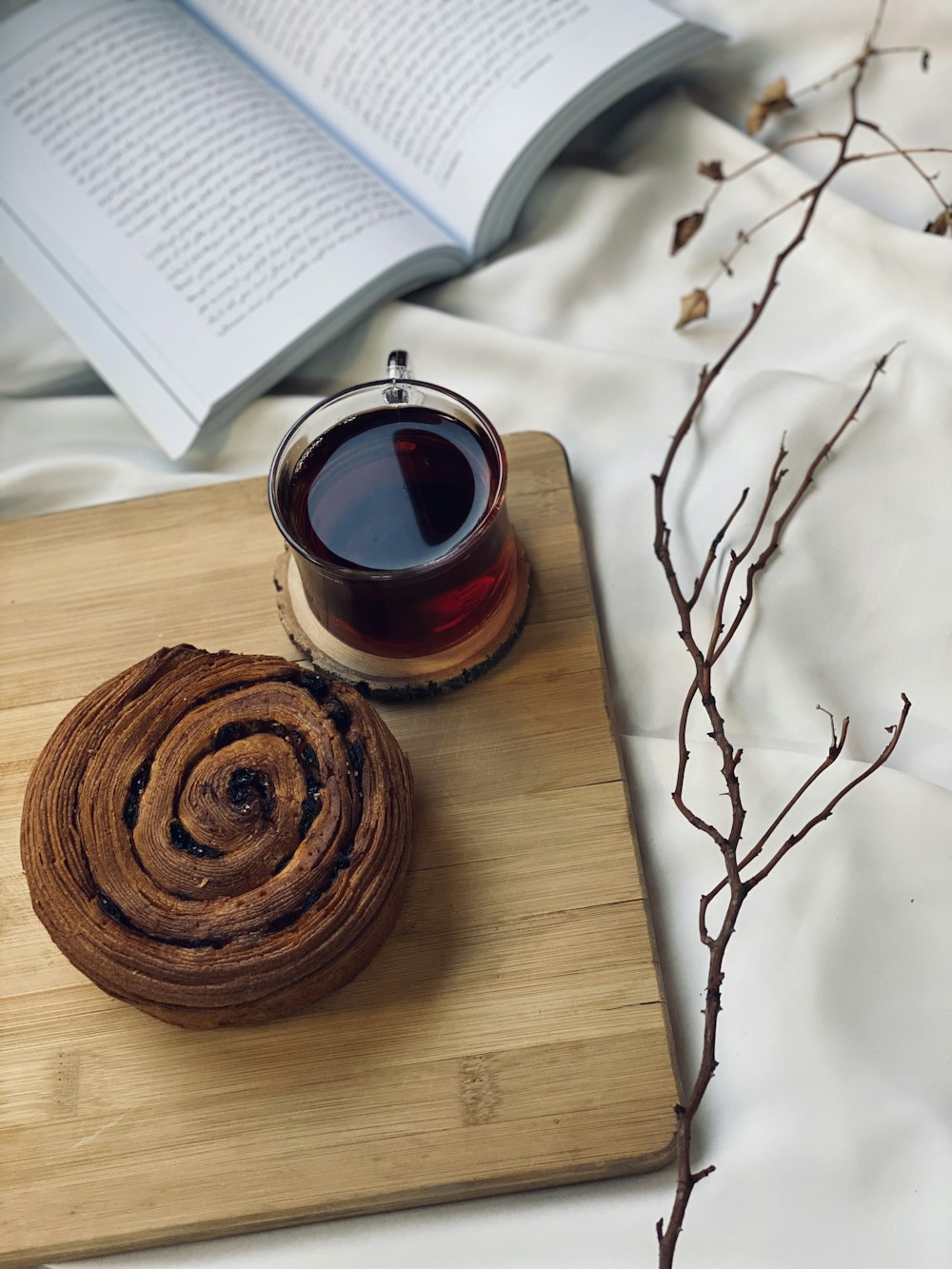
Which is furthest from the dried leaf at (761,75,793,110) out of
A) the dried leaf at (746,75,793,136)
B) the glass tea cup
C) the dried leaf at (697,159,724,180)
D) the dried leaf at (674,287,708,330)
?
the glass tea cup

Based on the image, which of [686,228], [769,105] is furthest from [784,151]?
[686,228]

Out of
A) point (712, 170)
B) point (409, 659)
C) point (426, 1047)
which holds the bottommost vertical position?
point (426, 1047)

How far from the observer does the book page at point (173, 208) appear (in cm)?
111

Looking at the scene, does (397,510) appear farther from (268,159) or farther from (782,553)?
(268,159)

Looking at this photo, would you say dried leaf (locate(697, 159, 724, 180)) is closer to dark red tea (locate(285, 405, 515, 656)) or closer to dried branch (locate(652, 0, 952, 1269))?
dried branch (locate(652, 0, 952, 1269))

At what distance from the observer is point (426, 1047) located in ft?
2.54


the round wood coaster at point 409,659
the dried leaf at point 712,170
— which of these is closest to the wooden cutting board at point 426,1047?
the round wood coaster at point 409,659

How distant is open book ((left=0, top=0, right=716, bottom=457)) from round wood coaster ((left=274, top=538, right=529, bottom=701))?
0.28 metres

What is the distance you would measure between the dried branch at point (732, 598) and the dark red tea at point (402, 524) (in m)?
0.16

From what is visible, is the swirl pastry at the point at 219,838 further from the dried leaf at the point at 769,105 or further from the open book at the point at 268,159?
the dried leaf at the point at 769,105

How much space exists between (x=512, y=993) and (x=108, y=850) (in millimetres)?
267

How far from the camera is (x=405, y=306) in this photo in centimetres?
114

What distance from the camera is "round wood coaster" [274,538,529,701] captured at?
0.89 m

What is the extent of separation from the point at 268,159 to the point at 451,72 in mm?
194
